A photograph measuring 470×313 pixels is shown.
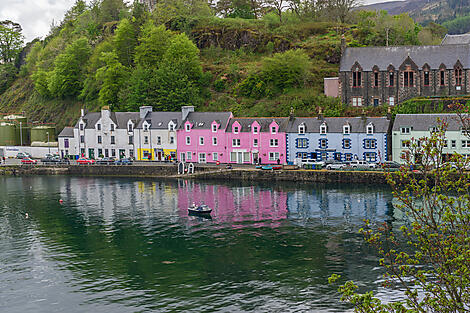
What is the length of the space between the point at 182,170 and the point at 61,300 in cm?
4897

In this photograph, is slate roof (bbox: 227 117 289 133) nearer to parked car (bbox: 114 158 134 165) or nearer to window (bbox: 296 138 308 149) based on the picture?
window (bbox: 296 138 308 149)

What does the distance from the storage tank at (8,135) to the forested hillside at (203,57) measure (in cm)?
1074

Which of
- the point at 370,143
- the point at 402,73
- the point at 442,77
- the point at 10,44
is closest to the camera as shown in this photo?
the point at 370,143

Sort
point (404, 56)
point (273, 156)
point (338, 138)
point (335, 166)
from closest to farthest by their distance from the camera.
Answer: point (335, 166) → point (338, 138) → point (273, 156) → point (404, 56)

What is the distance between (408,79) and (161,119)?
4092cm

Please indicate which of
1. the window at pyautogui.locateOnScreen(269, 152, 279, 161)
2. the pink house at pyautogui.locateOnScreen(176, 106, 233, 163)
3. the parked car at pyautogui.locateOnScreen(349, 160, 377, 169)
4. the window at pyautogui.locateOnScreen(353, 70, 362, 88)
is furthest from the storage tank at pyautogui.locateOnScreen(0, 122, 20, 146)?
the parked car at pyautogui.locateOnScreen(349, 160, 377, 169)

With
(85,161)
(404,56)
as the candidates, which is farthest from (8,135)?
(404,56)

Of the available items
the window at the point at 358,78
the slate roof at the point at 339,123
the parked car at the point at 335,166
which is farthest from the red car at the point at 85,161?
the window at the point at 358,78

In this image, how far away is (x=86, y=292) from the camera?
40.3 metres

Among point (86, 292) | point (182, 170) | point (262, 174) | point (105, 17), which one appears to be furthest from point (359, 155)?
point (105, 17)

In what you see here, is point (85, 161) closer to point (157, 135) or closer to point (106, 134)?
point (106, 134)

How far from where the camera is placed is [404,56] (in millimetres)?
91750

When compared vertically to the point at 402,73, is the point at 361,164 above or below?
below

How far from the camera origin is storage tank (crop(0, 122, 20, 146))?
4557 inches
